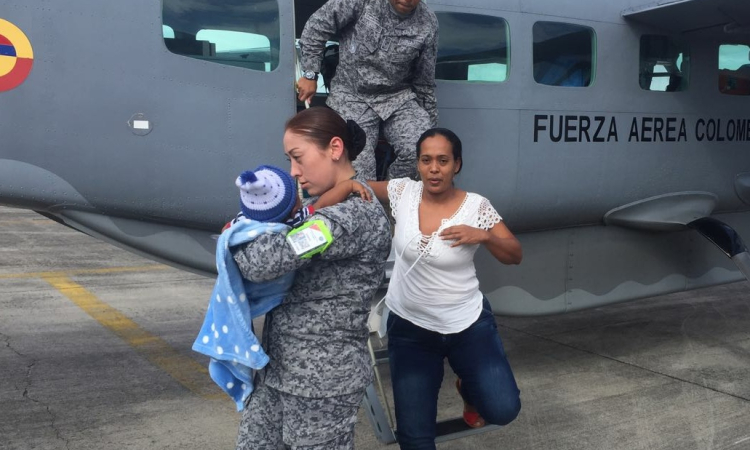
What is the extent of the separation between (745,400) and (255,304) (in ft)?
13.2

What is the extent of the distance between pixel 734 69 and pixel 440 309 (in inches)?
158

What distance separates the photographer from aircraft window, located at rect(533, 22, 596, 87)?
16.2ft

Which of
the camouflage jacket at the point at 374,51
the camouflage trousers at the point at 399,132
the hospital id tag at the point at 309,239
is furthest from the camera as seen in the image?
the camouflage trousers at the point at 399,132

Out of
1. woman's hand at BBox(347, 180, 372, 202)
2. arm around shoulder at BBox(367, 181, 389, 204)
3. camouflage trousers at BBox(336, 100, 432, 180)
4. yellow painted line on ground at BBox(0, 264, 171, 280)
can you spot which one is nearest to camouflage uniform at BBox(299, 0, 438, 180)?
camouflage trousers at BBox(336, 100, 432, 180)

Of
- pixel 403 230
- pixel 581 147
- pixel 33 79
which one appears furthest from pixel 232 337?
pixel 581 147

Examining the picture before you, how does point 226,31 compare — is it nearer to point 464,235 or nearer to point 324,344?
point 464,235

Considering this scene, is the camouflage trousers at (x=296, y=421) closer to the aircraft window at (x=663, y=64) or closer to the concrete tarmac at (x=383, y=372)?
the concrete tarmac at (x=383, y=372)

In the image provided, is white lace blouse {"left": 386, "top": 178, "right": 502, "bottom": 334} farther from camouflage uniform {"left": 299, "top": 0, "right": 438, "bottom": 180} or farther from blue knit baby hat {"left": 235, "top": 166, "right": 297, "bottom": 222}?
blue knit baby hat {"left": 235, "top": 166, "right": 297, "bottom": 222}

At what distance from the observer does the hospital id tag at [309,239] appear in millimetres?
2045

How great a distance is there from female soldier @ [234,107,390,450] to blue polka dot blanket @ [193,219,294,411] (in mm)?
39

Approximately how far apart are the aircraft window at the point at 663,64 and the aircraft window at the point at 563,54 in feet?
1.60

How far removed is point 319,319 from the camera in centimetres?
220

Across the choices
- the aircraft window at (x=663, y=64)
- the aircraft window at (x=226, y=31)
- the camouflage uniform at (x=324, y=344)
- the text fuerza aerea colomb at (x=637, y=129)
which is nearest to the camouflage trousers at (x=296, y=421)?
the camouflage uniform at (x=324, y=344)

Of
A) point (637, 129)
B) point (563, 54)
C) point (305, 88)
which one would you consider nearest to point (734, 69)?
point (637, 129)
